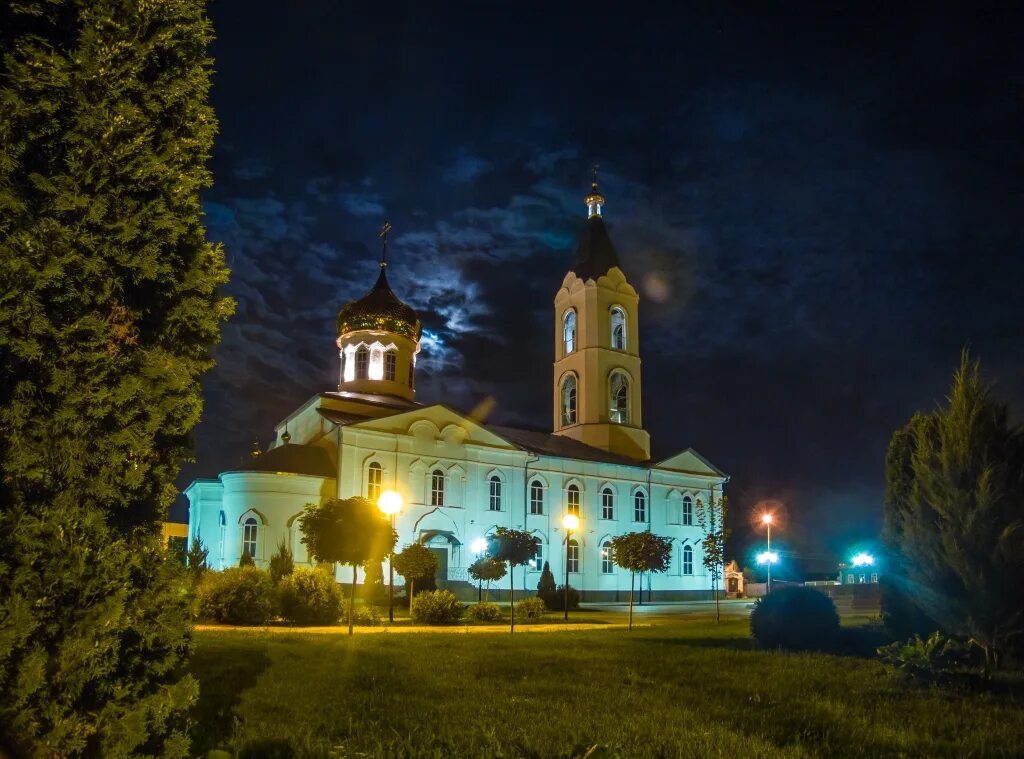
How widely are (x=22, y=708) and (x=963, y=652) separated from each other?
1117 centimetres

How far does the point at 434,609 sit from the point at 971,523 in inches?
529

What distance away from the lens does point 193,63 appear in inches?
198

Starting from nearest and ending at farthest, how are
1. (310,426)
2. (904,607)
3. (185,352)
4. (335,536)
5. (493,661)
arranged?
(185,352) < (493,661) < (904,607) < (335,536) < (310,426)

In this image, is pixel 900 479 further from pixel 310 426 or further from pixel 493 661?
pixel 310 426

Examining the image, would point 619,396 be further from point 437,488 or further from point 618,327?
point 437,488

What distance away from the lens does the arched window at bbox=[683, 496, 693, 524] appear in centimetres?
4675

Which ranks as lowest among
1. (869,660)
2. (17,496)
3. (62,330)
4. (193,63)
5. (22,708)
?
(869,660)

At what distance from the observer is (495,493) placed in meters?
39.5

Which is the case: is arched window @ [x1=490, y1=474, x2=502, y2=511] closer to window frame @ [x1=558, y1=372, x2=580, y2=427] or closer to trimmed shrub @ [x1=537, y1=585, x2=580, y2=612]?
trimmed shrub @ [x1=537, y1=585, x2=580, y2=612]

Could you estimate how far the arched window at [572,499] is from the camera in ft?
138

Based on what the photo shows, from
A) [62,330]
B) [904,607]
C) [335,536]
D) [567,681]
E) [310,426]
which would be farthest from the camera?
[310,426]

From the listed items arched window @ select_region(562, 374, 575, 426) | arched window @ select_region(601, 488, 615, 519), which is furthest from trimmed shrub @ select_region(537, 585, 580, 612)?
arched window @ select_region(562, 374, 575, 426)

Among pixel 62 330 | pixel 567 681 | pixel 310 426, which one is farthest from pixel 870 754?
pixel 310 426

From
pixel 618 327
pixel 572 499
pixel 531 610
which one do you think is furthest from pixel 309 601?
pixel 618 327
